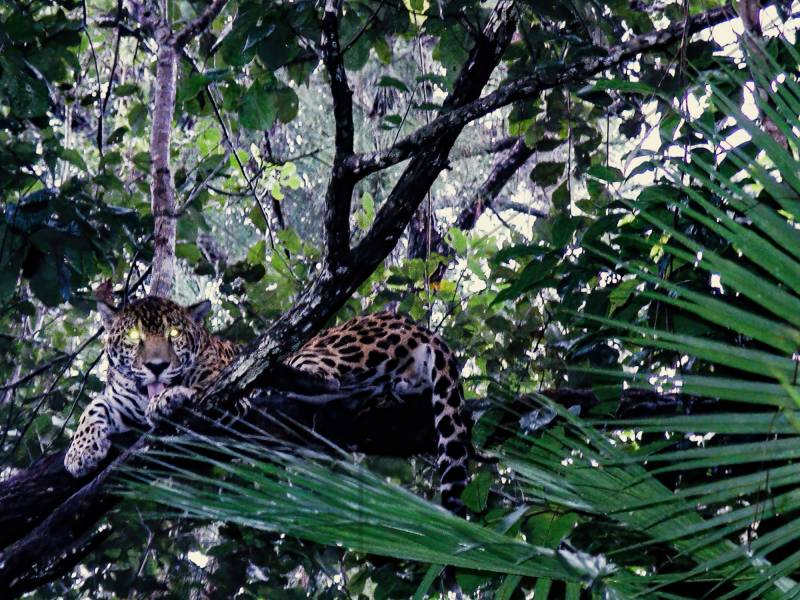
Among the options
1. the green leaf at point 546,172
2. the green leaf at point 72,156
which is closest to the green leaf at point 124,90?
the green leaf at point 72,156

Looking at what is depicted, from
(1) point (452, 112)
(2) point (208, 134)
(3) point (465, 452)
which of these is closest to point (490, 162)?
(2) point (208, 134)

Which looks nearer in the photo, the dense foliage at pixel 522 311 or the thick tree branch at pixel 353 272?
the dense foliage at pixel 522 311

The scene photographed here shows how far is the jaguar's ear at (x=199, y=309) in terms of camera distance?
5398 millimetres

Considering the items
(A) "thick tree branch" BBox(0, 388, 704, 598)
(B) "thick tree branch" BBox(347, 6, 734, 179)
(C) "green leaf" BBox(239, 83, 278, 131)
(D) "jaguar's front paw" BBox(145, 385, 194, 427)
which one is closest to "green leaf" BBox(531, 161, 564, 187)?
Answer: (A) "thick tree branch" BBox(0, 388, 704, 598)

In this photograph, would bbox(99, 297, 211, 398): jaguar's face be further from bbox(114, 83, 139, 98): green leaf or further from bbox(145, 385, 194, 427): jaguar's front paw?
bbox(114, 83, 139, 98): green leaf

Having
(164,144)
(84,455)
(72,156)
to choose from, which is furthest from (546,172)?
(84,455)

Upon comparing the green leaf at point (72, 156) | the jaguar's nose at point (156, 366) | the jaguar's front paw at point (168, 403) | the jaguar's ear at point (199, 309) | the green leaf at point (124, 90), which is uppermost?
the green leaf at point (124, 90)

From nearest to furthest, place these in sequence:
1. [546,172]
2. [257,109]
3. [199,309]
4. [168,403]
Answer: [257,109]
[168,403]
[546,172]
[199,309]

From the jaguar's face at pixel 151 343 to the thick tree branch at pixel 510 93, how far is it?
7.29ft

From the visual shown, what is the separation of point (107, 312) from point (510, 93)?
270 cm

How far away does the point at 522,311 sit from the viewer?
5145mm

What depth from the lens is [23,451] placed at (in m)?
5.34

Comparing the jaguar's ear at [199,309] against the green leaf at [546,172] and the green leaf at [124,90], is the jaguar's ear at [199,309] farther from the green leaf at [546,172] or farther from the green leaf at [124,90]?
the green leaf at [546,172]

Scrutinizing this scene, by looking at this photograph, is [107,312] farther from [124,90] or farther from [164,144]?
[124,90]
